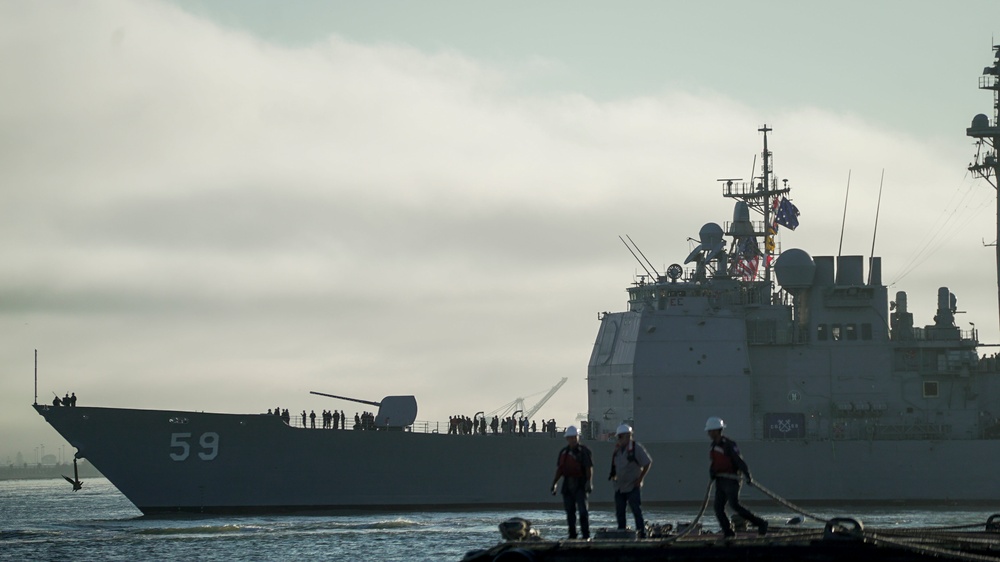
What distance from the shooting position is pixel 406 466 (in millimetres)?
31094

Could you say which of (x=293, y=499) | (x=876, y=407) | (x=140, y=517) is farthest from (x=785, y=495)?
(x=140, y=517)

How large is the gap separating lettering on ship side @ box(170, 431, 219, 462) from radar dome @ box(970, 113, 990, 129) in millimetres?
20197

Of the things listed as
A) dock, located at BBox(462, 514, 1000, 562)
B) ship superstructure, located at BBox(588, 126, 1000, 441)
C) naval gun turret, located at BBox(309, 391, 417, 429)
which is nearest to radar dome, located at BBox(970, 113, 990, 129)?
ship superstructure, located at BBox(588, 126, 1000, 441)

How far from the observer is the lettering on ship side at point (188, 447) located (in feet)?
99.7

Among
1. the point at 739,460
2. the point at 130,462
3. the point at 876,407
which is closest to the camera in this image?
the point at 739,460

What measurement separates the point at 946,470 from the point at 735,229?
8002 mm

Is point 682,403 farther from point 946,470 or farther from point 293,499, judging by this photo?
point 293,499

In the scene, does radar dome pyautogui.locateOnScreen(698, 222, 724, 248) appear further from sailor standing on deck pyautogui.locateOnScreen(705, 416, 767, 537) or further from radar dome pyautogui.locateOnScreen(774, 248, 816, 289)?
sailor standing on deck pyautogui.locateOnScreen(705, 416, 767, 537)

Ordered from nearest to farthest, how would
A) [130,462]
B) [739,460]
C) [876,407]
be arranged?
[739,460]
[130,462]
[876,407]

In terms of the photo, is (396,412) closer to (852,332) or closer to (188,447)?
(188,447)

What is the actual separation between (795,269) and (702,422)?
4464 mm

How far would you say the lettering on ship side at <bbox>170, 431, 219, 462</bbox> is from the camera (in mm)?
30375

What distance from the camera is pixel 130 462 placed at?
30.3 metres

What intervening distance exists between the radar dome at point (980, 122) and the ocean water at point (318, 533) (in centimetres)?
948
